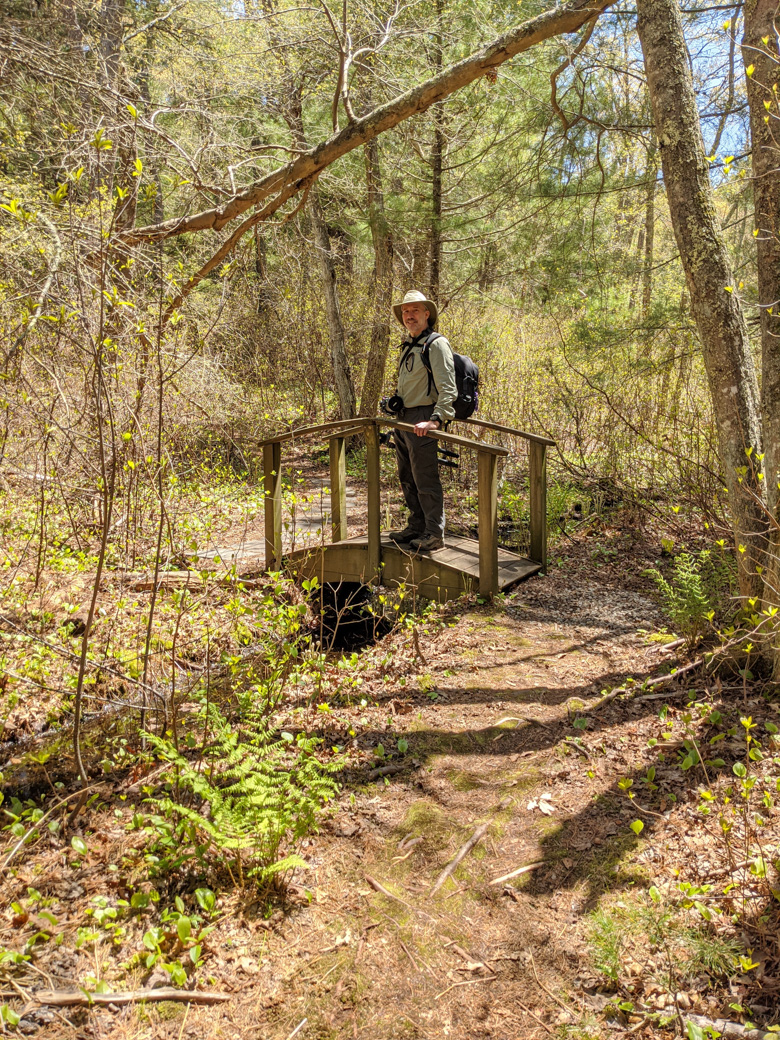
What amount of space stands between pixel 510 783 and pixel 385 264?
10.1 m

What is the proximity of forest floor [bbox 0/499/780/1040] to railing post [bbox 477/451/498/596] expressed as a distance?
5.13ft

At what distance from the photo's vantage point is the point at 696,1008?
205 cm

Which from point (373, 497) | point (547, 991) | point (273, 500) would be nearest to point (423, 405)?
point (373, 497)

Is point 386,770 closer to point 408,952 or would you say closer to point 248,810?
point 248,810

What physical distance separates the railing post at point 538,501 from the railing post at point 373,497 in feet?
4.68

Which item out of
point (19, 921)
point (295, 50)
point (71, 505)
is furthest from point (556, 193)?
point (19, 921)

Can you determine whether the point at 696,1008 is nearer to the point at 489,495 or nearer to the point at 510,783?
the point at 510,783

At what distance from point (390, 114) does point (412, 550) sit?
3.60 m

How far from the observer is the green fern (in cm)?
266

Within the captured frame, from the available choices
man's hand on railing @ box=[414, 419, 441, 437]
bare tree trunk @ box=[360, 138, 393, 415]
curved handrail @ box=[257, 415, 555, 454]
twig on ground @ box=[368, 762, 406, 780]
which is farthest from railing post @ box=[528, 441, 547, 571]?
bare tree trunk @ box=[360, 138, 393, 415]

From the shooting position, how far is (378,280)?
11469mm

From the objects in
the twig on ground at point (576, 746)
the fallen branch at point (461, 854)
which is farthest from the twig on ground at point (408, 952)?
the twig on ground at point (576, 746)

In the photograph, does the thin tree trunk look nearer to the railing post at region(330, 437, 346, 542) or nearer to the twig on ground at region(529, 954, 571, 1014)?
the railing post at region(330, 437, 346, 542)

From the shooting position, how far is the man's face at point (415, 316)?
18.5 ft
